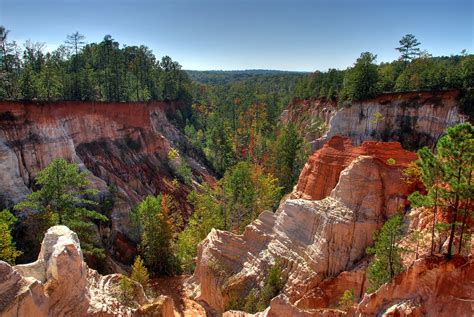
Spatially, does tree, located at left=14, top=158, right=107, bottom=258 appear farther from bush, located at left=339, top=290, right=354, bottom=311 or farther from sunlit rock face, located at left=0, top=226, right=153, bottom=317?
bush, located at left=339, top=290, right=354, bottom=311

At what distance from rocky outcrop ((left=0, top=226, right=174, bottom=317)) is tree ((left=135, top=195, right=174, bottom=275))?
15283 mm

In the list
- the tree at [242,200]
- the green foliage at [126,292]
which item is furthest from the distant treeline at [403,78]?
the green foliage at [126,292]

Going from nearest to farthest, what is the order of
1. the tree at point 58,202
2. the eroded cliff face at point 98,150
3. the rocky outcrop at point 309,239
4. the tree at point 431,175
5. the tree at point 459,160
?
the tree at point 459,160, the tree at point 431,175, the rocky outcrop at point 309,239, the tree at point 58,202, the eroded cliff face at point 98,150

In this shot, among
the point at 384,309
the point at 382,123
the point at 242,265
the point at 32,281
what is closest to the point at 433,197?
the point at 384,309

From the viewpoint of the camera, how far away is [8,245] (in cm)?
2328

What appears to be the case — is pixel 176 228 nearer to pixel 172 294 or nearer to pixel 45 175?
pixel 172 294

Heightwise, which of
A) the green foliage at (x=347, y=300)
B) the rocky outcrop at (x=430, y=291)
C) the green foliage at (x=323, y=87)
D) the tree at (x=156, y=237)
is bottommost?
the tree at (x=156, y=237)

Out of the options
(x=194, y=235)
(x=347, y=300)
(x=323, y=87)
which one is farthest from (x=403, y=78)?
(x=347, y=300)

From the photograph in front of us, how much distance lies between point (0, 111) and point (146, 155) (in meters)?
20.7

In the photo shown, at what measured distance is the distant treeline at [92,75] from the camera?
48281 millimetres

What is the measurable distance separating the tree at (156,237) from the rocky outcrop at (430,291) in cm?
2256

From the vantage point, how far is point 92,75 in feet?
200

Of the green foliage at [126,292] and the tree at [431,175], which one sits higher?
the tree at [431,175]

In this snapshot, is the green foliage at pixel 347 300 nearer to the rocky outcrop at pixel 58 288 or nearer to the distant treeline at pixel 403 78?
the rocky outcrop at pixel 58 288
